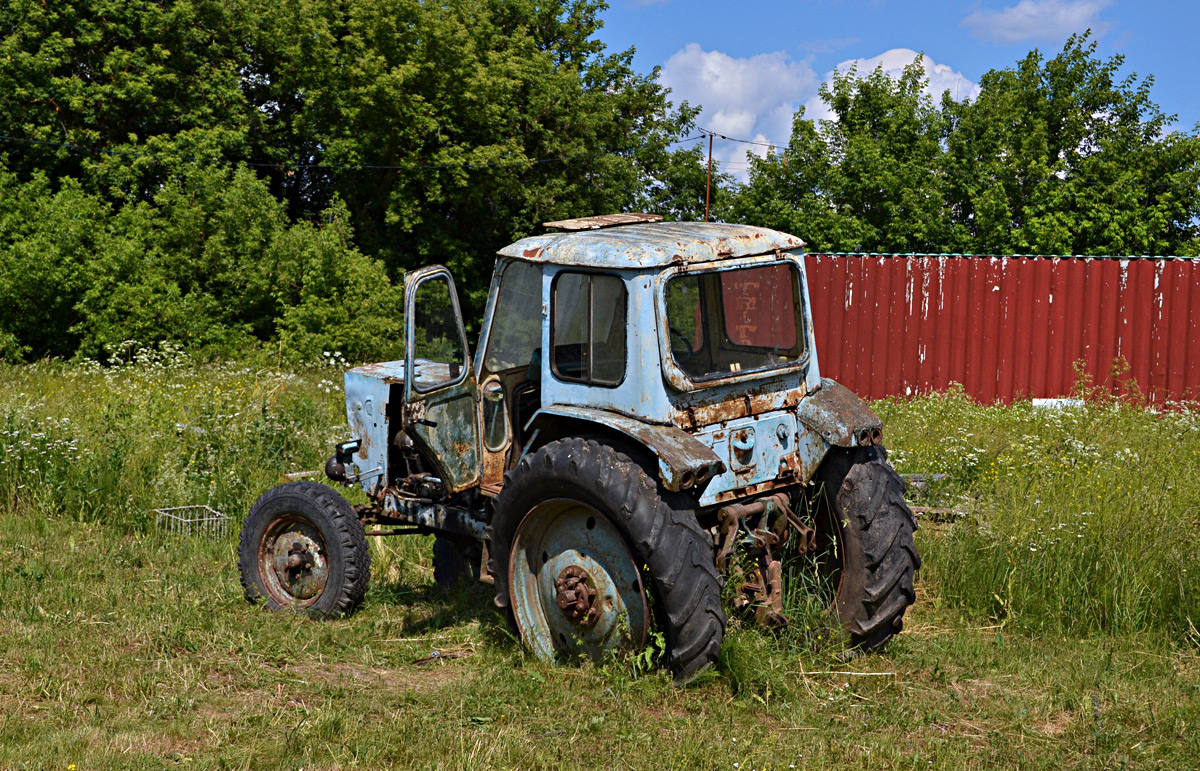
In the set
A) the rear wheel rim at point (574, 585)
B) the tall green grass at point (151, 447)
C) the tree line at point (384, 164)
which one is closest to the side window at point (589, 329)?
the rear wheel rim at point (574, 585)

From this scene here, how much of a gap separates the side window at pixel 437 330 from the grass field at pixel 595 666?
154 cm

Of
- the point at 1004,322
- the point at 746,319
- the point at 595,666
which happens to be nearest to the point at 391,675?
the point at 595,666

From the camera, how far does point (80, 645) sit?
5848 mm

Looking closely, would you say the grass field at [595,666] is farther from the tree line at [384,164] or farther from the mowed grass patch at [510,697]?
the tree line at [384,164]

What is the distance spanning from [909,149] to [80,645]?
1126 inches

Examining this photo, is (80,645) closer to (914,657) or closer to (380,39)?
(914,657)

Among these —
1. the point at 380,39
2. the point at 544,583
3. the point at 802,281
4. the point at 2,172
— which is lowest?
the point at 544,583

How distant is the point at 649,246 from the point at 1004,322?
12.5 meters

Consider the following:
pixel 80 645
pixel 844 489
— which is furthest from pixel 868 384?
pixel 80 645

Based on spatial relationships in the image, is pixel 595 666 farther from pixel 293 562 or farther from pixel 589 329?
pixel 293 562

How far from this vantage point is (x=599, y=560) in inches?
210

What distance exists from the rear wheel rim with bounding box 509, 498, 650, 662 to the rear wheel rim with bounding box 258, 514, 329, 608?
1.66 m

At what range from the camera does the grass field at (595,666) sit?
15.1 ft

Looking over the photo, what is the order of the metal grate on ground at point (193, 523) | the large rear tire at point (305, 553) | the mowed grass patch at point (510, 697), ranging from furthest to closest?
the metal grate on ground at point (193, 523), the large rear tire at point (305, 553), the mowed grass patch at point (510, 697)
